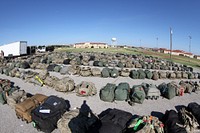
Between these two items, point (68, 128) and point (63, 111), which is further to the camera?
point (63, 111)

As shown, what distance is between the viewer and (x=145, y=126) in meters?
5.89

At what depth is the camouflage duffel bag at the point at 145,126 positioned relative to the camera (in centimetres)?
582

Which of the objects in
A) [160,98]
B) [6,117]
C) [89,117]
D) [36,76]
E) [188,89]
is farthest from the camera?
[36,76]

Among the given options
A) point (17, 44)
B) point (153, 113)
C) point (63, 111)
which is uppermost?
point (17, 44)

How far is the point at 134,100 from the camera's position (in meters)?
10.2

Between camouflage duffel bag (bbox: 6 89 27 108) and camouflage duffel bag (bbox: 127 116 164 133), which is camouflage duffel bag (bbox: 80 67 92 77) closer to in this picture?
camouflage duffel bag (bbox: 6 89 27 108)

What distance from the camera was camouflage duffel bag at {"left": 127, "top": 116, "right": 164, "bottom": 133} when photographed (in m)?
5.82

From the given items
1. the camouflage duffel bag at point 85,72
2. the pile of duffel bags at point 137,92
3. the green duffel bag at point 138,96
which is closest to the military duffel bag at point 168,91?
the pile of duffel bags at point 137,92

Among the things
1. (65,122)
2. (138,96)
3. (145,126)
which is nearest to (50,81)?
(138,96)

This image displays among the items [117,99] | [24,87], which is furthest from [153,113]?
[24,87]

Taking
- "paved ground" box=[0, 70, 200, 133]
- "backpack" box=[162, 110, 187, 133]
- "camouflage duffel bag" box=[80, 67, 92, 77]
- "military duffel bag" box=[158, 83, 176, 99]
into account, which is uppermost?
"camouflage duffel bag" box=[80, 67, 92, 77]

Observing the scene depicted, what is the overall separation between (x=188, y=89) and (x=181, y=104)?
2800 mm

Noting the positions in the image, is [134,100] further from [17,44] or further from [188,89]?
[17,44]

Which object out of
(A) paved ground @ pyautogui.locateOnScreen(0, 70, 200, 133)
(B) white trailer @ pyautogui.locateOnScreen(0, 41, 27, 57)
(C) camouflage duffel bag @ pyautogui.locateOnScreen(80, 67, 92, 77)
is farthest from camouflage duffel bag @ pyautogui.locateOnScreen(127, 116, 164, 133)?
(B) white trailer @ pyautogui.locateOnScreen(0, 41, 27, 57)
